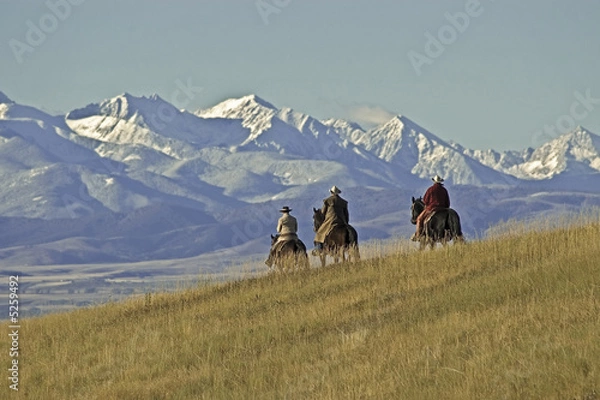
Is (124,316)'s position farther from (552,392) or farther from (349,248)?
(552,392)

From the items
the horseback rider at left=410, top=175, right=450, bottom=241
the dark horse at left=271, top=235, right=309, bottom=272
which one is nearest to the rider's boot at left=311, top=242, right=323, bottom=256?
the dark horse at left=271, top=235, right=309, bottom=272

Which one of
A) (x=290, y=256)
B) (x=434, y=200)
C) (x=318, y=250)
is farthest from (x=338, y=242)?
(x=434, y=200)

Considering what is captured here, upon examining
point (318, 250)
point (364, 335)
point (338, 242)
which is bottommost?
point (364, 335)

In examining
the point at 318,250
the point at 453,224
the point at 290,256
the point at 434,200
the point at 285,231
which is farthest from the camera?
the point at 285,231

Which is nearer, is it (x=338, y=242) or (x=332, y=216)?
(x=338, y=242)

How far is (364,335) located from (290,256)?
1225 cm

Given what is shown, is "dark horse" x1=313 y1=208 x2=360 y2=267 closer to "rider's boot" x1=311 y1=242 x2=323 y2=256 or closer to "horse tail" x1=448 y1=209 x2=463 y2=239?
"rider's boot" x1=311 y1=242 x2=323 y2=256

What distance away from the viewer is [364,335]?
17.5m

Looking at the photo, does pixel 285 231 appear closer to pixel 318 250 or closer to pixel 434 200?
pixel 318 250

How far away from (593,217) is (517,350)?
40.6 feet

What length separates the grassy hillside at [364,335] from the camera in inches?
556

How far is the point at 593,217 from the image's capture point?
26297 millimetres

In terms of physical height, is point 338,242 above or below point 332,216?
below

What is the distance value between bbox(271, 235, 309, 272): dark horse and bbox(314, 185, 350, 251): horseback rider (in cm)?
50
